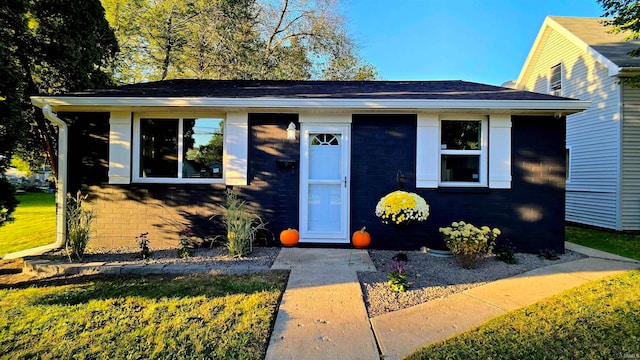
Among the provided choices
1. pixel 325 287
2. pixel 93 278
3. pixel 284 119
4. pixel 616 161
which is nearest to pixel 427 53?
pixel 616 161

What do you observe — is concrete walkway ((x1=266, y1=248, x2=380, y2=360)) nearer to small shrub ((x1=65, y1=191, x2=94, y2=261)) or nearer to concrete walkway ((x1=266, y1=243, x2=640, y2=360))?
concrete walkway ((x1=266, y1=243, x2=640, y2=360))

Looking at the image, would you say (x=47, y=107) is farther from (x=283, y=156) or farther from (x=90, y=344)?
(x=90, y=344)

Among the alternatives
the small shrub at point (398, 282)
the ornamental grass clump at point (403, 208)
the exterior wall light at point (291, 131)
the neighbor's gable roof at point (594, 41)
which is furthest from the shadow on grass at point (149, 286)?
the neighbor's gable roof at point (594, 41)

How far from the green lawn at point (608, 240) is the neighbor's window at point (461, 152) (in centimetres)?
327

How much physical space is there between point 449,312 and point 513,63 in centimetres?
2000

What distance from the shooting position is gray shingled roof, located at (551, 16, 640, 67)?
27.6 feet

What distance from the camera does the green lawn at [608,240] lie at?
6.04 meters

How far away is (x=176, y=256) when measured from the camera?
4.96 m

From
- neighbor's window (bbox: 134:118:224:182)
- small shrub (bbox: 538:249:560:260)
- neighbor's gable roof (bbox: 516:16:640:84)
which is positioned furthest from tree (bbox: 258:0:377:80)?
small shrub (bbox: 538:249:560:260)

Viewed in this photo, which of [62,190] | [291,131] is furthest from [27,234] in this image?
[291,131]

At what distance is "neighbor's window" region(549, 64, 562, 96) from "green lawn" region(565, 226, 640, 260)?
17.0 feet

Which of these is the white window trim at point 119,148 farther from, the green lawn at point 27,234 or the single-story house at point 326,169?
the green lawn at point 27,234

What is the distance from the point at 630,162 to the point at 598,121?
57.3 inches

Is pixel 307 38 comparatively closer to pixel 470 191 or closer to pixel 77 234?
Answer: pixel 470 191
